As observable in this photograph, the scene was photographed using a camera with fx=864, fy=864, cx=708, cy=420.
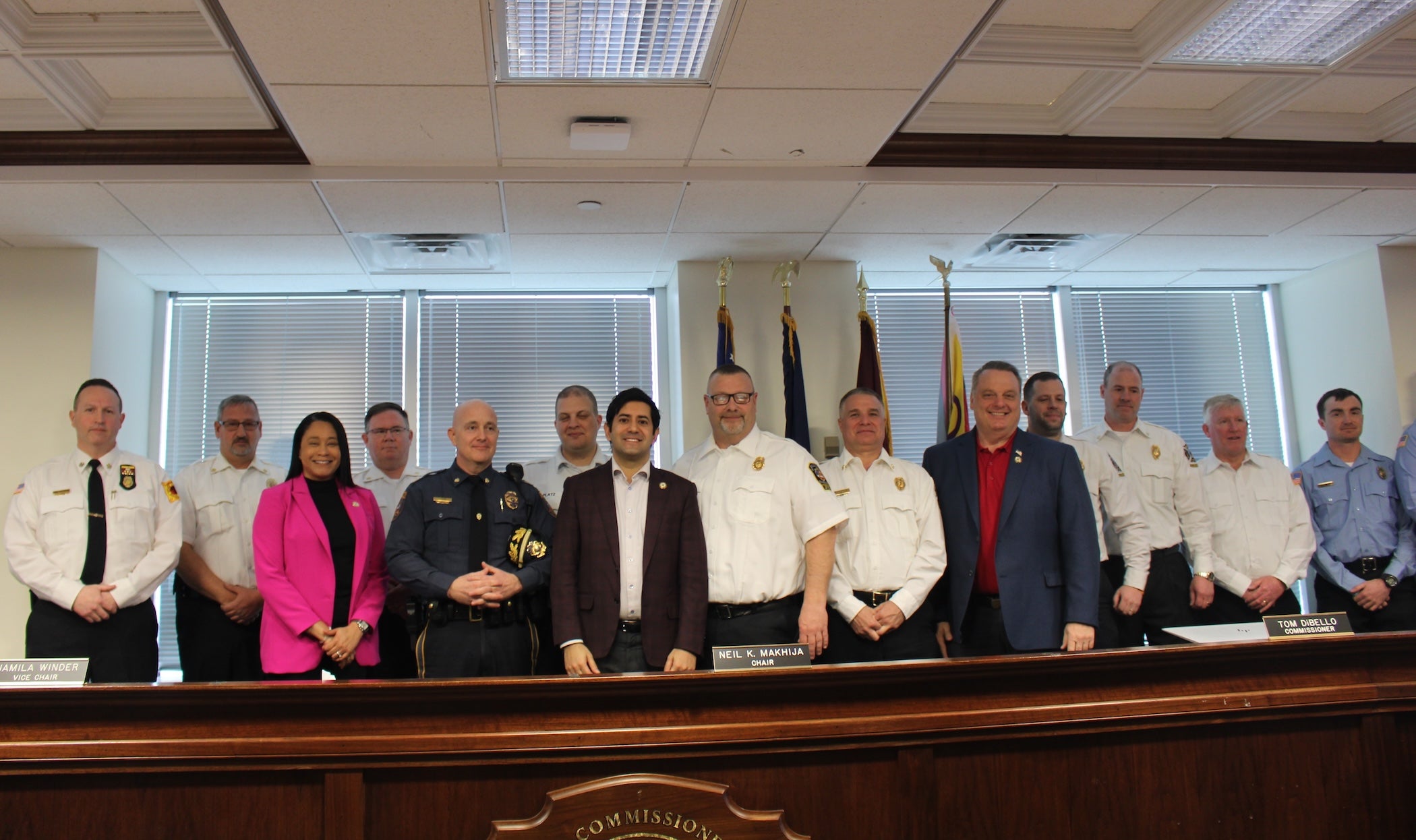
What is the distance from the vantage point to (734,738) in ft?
5.10

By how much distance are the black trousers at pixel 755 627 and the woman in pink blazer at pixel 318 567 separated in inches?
43.3

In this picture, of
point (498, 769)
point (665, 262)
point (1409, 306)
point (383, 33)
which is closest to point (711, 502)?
point (498, 769)

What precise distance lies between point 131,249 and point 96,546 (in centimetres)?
205

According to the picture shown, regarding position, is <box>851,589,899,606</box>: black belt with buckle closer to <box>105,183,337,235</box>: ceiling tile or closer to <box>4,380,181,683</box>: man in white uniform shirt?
<box>4,380,181,683</box>: man in white uniform shirt

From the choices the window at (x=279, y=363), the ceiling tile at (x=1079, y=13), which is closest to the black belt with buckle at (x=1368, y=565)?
the ceiling tile at (x=1079, y=13)

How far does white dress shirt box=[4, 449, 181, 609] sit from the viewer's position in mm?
2844

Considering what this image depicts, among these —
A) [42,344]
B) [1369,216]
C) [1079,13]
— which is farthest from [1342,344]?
[42,344]

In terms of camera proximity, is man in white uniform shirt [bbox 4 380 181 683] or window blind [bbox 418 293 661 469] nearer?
man in white uniform shirt [bbox 4 380 181 683]

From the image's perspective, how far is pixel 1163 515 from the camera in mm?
3600

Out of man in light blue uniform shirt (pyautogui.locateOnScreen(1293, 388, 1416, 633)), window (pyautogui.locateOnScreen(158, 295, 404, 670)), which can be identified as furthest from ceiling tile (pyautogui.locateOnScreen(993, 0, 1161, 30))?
window (pyautogui.locateOnScreen(158, 295, 404, 670))

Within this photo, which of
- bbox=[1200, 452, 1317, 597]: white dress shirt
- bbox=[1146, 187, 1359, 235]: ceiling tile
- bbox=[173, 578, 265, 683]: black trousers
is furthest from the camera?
bbox=[1146, 187, 1359, 235]: ceiling tile

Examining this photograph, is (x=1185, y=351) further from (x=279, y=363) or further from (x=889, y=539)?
(x=279, y=363)

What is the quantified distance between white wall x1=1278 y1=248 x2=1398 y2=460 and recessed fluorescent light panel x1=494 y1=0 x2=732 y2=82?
437 cm

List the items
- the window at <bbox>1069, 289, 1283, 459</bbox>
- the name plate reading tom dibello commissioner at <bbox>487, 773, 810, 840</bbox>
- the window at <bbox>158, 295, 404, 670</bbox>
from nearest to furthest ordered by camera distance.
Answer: the name plate reading tom dibello commissioner at <bbox>487, 773, 810, 840</bbox> → the window at <bbox>158, 295, 404, 670</bbox> → the window at <bbox>1069, 289, 1283, 459</bbox>
